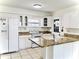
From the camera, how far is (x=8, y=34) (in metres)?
4.60

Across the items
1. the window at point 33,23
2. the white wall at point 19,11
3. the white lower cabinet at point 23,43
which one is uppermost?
the white wall at point 19,11

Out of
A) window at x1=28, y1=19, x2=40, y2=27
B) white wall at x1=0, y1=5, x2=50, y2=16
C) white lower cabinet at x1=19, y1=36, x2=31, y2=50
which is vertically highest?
white wall at x1=0, y1=5, x2=50, y2=16

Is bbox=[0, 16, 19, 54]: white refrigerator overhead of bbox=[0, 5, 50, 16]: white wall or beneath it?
beneath

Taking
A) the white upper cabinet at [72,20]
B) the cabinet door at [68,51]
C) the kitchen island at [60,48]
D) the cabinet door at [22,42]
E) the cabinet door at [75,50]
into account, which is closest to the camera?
the kitchen island at [60,48]

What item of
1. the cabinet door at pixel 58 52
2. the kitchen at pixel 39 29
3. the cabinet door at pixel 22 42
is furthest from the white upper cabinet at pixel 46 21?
the cabinet door at pixel 58 52

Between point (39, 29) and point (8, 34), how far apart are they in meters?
2.51

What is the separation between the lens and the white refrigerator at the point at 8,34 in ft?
14.5

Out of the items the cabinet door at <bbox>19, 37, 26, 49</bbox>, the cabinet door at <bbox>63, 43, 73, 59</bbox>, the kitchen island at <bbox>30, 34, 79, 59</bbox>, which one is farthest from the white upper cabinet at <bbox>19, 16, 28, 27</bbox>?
the cabinet door at <bbox>63, 43, 73, 59</bbox>

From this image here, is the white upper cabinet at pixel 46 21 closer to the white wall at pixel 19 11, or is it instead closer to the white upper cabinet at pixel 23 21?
the white wall at pixel 19 11

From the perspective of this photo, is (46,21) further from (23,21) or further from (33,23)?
(23,21)

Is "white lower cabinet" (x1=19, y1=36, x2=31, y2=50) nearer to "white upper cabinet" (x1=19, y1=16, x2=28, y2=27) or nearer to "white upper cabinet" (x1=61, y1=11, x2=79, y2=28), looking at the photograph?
"white upper cabinet" (x1=19, y1=16, x2=28, y2=27)

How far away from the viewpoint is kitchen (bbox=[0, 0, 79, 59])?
9.66 feet

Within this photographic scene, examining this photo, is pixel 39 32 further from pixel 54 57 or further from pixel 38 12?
pixel 54 57

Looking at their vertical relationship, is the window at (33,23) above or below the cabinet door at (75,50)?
above
